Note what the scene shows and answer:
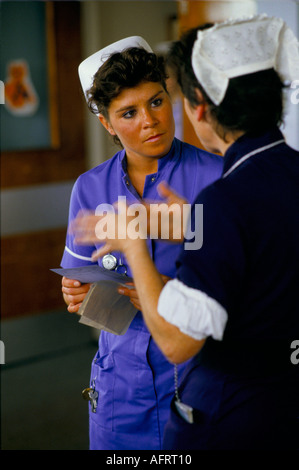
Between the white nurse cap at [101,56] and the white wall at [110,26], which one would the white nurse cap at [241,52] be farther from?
the white wall at [110,26]

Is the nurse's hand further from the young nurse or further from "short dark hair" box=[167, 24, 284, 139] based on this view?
"short dark hair" box=[167, 24, 284, 139]

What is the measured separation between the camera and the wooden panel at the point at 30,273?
3.97 metres

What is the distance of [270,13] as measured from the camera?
2.89 metres

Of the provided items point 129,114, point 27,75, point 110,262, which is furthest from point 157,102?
point 27,75

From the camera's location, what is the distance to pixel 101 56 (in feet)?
5.08

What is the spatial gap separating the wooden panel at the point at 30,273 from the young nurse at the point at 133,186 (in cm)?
243

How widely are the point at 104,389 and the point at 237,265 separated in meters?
0.82

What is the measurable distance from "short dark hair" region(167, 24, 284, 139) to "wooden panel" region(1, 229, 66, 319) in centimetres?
305

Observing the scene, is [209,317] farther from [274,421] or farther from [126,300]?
[126,300]

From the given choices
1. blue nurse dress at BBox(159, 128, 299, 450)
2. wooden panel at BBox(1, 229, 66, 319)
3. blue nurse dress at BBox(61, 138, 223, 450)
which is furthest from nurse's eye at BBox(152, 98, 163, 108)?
wooden panel at BBox(1, 229, 66, 319)

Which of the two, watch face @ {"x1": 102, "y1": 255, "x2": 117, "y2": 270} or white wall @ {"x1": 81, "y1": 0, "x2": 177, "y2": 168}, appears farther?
white wall @ {"x1": 81, "y1": 0, "x2": 177, "y2": 168}

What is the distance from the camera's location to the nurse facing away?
979 mm

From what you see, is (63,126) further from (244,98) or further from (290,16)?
(244,98)

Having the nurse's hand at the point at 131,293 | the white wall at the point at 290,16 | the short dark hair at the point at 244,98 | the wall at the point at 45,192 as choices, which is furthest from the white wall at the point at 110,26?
the short dark hair at the point at 244,98
